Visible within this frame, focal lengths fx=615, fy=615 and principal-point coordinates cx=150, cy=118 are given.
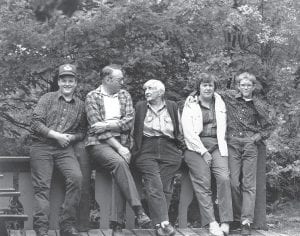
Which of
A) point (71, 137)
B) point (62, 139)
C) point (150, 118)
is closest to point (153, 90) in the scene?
point (150, 118)

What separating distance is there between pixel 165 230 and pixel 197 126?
118cm

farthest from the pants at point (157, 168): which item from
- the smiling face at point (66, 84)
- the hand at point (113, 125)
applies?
the smiling face at point (66, 84)

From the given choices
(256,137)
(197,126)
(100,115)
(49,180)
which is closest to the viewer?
(49,180)

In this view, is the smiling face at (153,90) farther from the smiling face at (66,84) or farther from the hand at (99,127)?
the smiling face at (66,84)

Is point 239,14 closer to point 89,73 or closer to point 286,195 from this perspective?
point 89,73

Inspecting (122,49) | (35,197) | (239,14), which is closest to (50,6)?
(122,49)

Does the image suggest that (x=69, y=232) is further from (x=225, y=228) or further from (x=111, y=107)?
(x=225, y=228)

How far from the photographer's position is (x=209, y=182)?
6.46 metres

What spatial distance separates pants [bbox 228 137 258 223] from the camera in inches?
255

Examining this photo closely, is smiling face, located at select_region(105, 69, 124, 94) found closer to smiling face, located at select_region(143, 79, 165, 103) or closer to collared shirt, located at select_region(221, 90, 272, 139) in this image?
smiling face, located at select_region(143, 79, 165, 103)

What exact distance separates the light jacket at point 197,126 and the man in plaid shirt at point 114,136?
2.00 ft

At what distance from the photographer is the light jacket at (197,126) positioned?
6480 millimetres

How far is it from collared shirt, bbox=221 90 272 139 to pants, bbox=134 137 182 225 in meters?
0.71

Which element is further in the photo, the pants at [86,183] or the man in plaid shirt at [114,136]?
the pants at [86,183]
